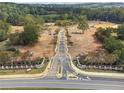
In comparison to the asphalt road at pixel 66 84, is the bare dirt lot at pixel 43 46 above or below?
above

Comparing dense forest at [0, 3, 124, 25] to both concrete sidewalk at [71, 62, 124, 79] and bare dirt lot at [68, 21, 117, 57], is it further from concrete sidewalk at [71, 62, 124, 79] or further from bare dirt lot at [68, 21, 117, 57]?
concrete sidewalk at [71, 62, 124, 79]

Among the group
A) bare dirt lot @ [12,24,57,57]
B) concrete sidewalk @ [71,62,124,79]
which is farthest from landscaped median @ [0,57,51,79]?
concrete sidewalk @ [71,62,124,79]

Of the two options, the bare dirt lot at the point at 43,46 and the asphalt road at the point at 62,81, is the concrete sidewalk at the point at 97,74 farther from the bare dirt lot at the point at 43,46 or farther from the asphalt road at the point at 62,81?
the bare dirt lot at the point at 43,46

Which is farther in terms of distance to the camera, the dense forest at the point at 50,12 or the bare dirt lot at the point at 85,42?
the dense forest at the point at 50,12

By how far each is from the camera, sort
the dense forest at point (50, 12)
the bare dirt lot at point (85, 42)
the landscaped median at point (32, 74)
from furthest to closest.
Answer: the dense forest at point (50, 12), the bare dirt lot at point (85, 42), the landscaped median at point (32, 74)

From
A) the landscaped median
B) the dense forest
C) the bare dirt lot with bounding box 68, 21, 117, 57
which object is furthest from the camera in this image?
the dense forest

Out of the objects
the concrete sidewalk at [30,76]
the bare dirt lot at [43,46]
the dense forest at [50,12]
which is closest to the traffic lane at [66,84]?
the concrete sidewalk at [30,76]
